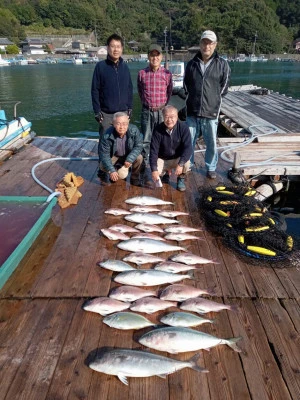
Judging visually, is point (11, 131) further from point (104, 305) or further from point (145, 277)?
point (104, 305)

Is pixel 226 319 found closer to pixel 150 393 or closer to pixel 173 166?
pixel 150 393

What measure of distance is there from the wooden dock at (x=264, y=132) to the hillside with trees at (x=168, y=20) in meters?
95.6

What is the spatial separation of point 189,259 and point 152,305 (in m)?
0.79

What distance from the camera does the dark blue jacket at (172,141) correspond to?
15.1ft

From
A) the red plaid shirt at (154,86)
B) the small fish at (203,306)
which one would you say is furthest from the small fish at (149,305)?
the red plaid shirt at (154,86)

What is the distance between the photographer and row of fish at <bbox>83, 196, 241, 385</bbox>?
2.02 m

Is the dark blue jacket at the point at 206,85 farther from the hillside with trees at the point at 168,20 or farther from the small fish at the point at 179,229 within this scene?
the hillside with trees at the point at 168,20

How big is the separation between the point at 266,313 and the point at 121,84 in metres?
4.04

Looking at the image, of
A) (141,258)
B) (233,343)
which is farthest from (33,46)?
(233,343)

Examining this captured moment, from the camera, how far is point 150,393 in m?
1.90

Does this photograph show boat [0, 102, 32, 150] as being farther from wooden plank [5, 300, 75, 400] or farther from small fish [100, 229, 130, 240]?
wooden plank [5, 300, 75, 400]

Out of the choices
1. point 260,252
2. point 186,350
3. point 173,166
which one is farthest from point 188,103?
point 186,350

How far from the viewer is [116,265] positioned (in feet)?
9.93

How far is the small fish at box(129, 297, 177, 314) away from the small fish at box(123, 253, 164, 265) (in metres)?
0.58
